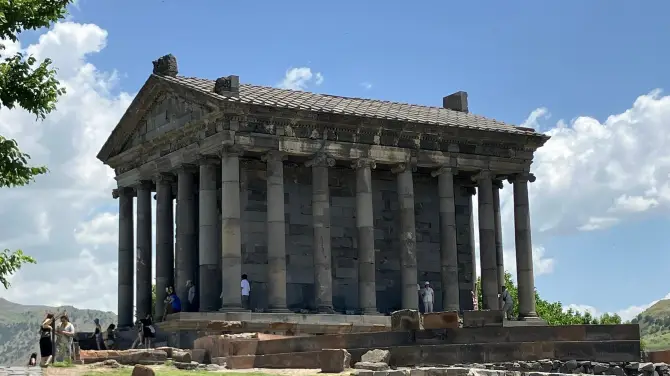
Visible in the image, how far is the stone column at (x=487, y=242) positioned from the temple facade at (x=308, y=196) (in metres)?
0.06

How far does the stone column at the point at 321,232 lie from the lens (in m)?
40.6

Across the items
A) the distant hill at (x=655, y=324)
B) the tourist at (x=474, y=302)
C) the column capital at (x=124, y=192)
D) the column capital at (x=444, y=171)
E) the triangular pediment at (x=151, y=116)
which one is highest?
the triangular pediment at (x=151, y=116)

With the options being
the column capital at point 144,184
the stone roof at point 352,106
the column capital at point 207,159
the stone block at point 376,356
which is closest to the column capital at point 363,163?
the stone roof at point 352,106

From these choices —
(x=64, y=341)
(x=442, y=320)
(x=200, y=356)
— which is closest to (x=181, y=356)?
(x=200, y=356)

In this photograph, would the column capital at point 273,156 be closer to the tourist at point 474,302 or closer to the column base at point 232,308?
the column base at point 232,308

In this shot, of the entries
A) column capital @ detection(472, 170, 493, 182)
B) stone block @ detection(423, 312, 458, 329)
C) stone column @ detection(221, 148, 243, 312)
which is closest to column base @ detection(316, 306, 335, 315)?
stone column @ detection(221, 148, 243, 312)

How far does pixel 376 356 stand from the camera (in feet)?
90.3

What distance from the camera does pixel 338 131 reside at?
138ft

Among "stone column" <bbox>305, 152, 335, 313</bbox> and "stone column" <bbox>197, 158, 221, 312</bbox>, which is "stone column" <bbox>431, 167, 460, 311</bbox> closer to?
"stone column" <bbox>305, 152, 335, 313</bbox>

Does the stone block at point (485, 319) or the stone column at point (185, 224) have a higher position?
the stone column at point (185, 224)

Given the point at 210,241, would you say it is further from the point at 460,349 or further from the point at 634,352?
the point at 634,352

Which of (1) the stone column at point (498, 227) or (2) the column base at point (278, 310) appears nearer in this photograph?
(2) the column base at point (278, 310)

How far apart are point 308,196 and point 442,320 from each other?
15.7 metres

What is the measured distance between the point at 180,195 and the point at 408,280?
31.8 feet
